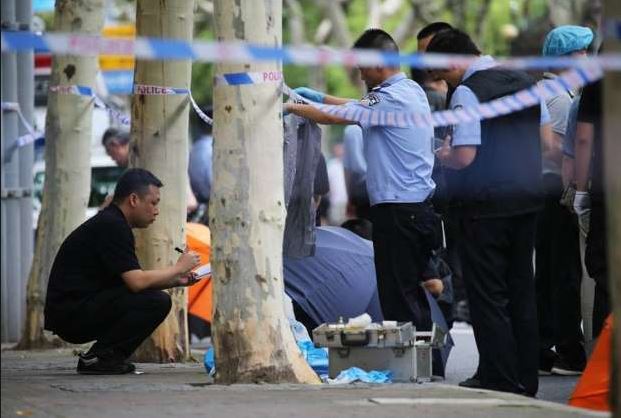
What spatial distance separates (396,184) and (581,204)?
3.56 feet

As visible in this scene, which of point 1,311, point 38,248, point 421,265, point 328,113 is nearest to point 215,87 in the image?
point 328,113

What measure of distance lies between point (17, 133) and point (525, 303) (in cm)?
669

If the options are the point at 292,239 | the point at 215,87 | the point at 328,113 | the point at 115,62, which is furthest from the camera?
the point at 115,62

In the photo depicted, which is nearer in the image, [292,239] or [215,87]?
[215,87]

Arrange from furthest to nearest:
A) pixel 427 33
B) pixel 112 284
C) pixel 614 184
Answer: pixel 427 33 → pixel 112 284 → pixel 614 184

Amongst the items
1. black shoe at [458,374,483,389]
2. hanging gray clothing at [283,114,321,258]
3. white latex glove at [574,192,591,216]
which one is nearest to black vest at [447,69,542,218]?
white latex glove at [574,192,591,216]

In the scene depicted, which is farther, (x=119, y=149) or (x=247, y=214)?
(x=119, y=149)

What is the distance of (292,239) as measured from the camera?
11.4m

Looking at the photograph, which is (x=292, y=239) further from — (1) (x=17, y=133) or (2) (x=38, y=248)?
(1) (x=17, y=133)

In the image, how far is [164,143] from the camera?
11828 mm

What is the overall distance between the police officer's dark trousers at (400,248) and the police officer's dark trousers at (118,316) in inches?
53.6

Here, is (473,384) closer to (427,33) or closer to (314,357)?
(314,357)

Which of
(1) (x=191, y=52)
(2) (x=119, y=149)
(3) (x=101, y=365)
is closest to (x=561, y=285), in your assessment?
(3) (x=101, y=365)

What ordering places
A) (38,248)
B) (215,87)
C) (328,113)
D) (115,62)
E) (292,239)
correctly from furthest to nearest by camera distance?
(115,62), (38,248), (292,239), (328,113), (215,87)
